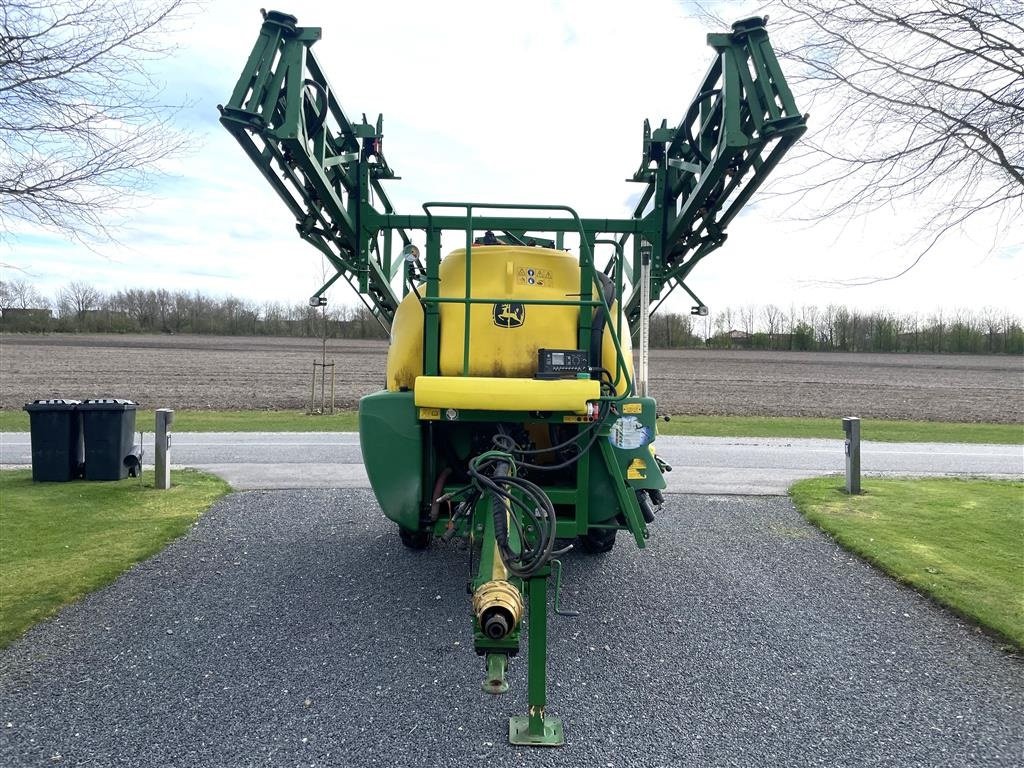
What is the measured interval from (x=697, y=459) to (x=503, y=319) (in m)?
7.59

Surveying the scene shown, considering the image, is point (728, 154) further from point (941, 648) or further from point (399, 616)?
point (399, 616)

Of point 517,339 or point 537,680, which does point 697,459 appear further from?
point 537,680

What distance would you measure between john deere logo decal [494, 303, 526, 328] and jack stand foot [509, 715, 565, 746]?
222 centimetres

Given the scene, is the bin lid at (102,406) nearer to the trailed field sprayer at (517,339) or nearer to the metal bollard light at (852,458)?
the trailed field sprayer at (517,339)

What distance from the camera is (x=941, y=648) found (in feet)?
12.9

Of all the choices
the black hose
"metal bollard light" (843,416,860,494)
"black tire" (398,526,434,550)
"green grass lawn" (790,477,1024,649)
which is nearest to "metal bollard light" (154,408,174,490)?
"black tire" (398,526,434,550)

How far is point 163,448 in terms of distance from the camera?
304 inches

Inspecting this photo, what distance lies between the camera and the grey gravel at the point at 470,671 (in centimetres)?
287

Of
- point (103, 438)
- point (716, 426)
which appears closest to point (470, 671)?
point (103, 438)

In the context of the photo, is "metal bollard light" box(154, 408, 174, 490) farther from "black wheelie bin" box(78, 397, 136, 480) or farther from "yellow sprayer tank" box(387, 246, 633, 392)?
"yellow sprayer tank" box(387, 246, 633, 392)

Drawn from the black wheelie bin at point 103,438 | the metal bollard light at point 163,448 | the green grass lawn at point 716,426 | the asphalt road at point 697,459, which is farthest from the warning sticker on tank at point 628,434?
the green grass lawn at point 716,426

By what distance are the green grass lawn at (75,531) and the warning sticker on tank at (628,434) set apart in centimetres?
375

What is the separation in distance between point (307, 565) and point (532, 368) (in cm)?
263

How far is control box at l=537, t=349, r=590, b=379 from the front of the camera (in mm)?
3965
